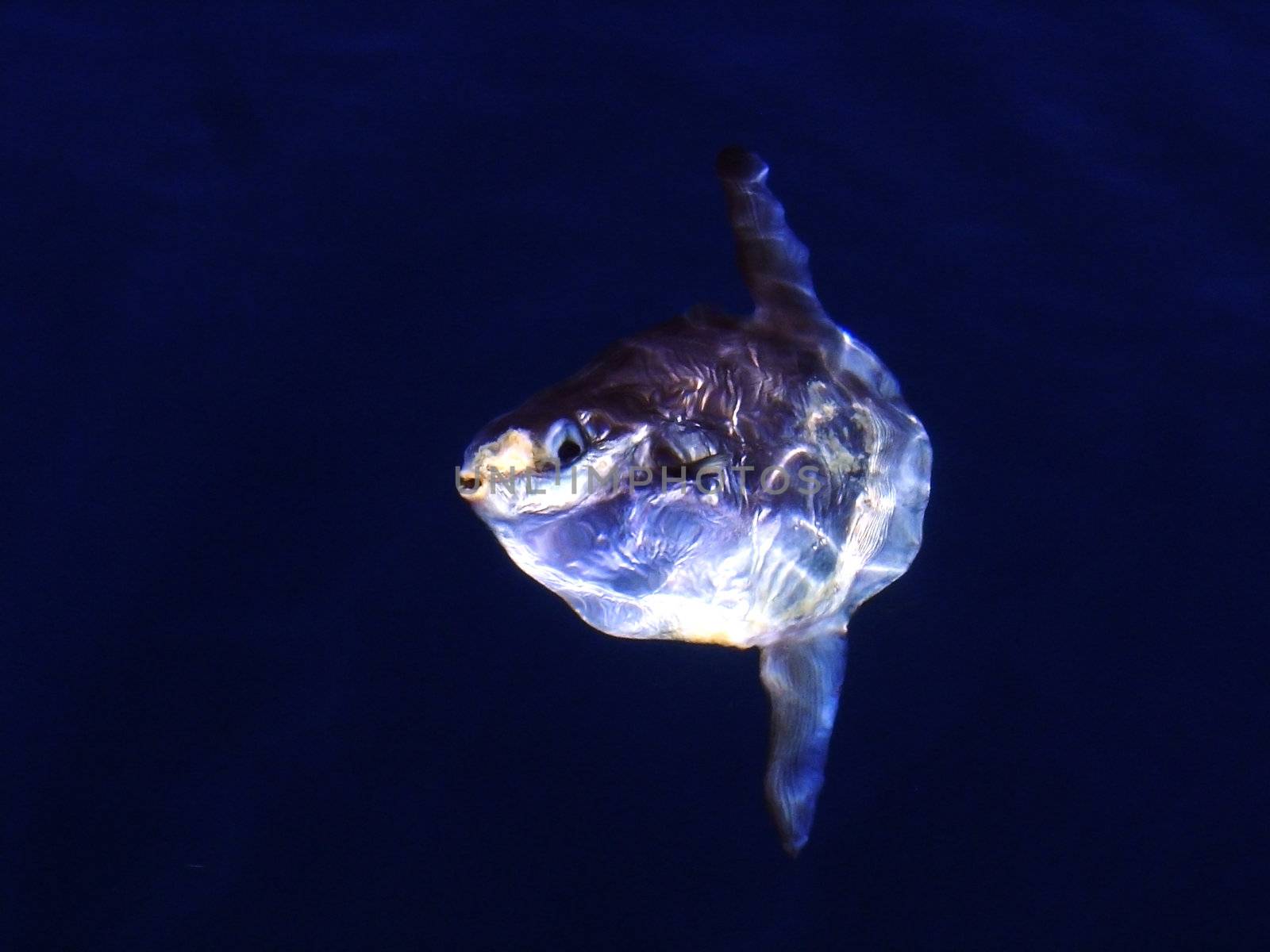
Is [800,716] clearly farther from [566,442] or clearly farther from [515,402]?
[515,402]

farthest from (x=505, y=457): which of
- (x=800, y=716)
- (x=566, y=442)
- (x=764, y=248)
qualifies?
(x=764, y=248)

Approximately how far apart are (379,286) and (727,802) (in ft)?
11.2

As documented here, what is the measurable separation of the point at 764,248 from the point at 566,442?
85.9 inches

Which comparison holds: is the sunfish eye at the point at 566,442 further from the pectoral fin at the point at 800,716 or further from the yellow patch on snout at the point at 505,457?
the pectoral fin at the point at 800,716

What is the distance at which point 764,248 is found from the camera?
5086 mm

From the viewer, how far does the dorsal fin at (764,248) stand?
4.88 meters

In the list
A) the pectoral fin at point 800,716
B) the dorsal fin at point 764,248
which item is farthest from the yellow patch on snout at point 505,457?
the dorsal fin at point 764,248

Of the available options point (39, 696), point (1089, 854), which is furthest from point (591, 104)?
point (1089, 854)

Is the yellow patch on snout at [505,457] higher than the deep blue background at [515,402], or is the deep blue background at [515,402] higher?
the yellow patch on snout at [505,457]

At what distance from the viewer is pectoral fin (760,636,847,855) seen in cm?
421

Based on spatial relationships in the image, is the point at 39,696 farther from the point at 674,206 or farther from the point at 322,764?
the point at 674,206

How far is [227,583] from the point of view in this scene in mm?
5121

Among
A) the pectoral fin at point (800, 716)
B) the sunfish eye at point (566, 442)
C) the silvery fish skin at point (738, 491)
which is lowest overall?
the pectoral fin at point (800, 716)

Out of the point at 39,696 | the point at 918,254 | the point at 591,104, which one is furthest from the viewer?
the point at 591,104
